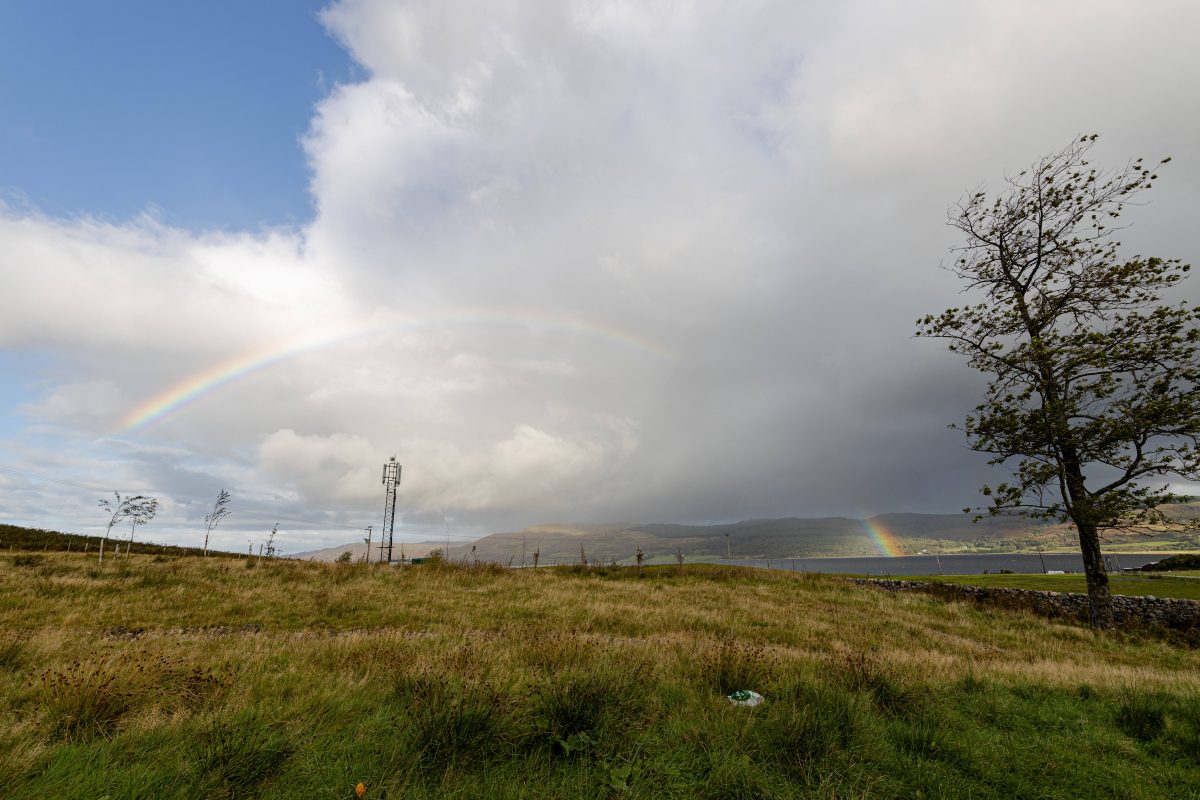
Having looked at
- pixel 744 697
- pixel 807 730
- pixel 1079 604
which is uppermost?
pixel 807 730

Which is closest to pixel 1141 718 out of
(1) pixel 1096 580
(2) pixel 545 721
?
(2) pixel 545 721

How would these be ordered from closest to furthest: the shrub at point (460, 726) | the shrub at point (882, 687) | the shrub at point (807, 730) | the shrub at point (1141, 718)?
the shrub at point (460, 726) → the shrub at point (807, 730) → the shrub at point (1141, 718) → the shrub at point (882, 687)

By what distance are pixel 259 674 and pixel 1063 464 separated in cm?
2521

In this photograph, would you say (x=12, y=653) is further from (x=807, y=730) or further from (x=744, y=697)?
(x=807, y=730)

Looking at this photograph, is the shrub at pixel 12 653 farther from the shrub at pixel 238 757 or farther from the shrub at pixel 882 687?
the shrub at pixel 882 687

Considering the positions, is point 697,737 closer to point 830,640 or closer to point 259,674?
point 259,674

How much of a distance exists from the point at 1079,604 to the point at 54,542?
76.5m

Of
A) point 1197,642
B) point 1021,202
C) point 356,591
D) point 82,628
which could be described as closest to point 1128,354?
point 1021,202

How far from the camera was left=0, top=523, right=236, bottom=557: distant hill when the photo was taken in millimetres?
39250

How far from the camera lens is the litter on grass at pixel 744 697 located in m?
6.26

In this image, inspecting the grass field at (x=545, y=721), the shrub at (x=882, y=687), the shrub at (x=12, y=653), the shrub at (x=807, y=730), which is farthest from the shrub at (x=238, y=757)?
the shrub at (x=882, y=687)

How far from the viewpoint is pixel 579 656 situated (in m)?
8.39

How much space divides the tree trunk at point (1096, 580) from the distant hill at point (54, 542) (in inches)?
2055

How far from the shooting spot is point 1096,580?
18656mm
